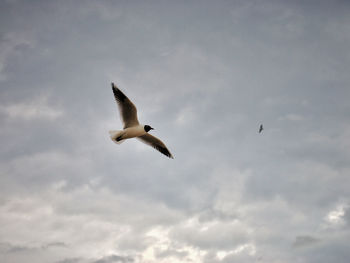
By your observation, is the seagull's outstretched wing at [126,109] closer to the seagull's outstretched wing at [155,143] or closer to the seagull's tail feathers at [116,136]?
the seagull's tail feathers at [116,136]

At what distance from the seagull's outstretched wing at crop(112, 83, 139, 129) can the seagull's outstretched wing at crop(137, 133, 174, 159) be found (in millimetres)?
2928

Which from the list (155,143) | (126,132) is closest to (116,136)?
(126,132)

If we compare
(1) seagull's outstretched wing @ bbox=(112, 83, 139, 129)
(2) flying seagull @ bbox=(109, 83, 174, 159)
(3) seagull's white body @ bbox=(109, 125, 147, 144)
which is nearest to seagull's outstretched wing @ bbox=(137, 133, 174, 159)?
(2) flying seagull @ bbox=(109, 83, 174, 159)

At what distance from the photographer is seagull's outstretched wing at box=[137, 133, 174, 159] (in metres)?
26.5

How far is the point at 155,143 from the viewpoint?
1070 inches

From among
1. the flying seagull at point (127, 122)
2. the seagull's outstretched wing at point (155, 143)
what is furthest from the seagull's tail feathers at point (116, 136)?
the seagull's outstretched wing at point (155, 143)

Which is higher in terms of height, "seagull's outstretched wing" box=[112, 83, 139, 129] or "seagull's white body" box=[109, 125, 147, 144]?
"seagull's outstretched wing" box=[112, 83, 139, 129]

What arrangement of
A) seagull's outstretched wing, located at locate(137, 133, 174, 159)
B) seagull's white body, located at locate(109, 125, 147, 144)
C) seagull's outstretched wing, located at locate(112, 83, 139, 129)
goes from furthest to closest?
1. seagull's outstretched wing, located at locate(137, 133, 174, 159)
2. seagull's white body, located at locate(109, 125, 147, 144)
3. seagull's outstretched wing, located at locate(112, 83, 139, 129)

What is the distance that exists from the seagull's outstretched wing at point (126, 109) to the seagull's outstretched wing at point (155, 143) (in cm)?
293

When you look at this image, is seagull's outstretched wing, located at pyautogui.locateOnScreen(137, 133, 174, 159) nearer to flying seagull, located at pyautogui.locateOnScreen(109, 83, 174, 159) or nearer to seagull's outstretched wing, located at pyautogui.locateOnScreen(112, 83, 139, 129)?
flying seagull, located at pyautogui.locateOnScreen(109, 83, 174, 159)

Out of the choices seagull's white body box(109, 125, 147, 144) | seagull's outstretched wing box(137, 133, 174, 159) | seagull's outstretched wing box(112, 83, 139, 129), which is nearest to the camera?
seagull's outstretched wing box(112, 83, 139, 129)

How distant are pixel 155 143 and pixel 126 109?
5.53m

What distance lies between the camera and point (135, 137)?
2548 cm

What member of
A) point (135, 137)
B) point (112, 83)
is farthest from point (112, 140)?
point (112, 83)
